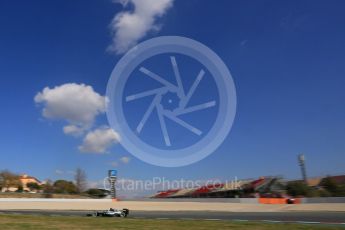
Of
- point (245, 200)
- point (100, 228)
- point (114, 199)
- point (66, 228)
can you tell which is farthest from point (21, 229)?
point (114, 199)

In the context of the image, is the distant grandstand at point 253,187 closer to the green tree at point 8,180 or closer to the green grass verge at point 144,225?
the green tree at point 8,180

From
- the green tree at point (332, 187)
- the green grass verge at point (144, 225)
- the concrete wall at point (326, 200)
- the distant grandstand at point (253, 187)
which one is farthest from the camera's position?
the distant grandstand at point (253, 187)

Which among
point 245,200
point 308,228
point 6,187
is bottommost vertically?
point 308,228

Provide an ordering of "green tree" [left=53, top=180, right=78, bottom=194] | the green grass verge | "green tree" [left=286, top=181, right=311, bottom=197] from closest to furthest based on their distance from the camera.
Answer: the green grass verge
"green tree" [left=286, top=181, right=311, bottom=197]
"green tree" [left=53, top=180, right=78, bottom=194]

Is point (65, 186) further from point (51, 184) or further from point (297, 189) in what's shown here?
point (297, 189)

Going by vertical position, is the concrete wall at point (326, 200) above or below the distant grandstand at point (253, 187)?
below

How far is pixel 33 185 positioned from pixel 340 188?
114589mm

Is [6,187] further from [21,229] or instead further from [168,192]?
[21,229]

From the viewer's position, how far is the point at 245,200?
72.3 meters

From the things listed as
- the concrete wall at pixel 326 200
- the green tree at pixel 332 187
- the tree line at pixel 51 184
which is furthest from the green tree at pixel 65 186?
the concrete wall at pixel 326 200

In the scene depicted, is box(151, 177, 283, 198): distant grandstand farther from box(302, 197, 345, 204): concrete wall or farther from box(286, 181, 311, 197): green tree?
box(302, 197, 345, 204): concrete wall

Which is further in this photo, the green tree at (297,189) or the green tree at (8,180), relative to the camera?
the green tree at (8,180)

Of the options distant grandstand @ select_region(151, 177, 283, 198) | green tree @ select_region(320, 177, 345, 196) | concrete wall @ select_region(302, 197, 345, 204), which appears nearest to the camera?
concrete wall @ select_region(302, 197, 345, 204)

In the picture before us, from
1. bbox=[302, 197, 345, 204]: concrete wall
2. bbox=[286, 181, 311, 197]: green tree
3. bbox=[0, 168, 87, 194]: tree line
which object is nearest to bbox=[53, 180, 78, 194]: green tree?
bbox=[0, 168, 87, 194]: tree line
